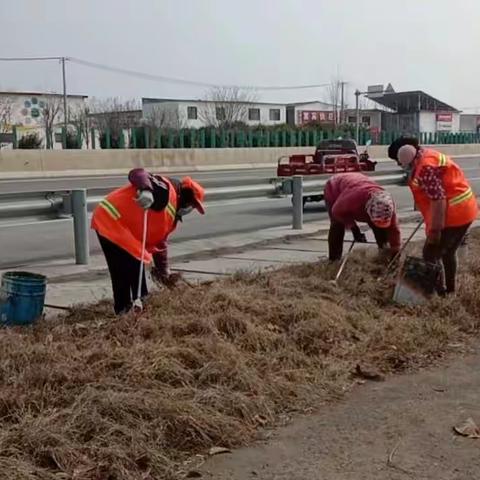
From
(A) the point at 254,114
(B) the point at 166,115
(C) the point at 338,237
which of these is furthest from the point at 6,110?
(C) the point at 338,237

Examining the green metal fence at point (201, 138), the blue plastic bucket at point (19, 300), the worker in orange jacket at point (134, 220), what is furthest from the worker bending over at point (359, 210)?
the green metal fence at point (201, 138)

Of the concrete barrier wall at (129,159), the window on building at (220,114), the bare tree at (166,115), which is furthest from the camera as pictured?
the window on building at (220,114)

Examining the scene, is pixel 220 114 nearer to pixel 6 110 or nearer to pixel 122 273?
pixel 6 110

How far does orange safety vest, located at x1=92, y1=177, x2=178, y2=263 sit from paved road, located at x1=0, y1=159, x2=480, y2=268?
13.7 ft

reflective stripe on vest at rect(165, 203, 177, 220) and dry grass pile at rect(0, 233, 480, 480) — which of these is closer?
dry grass pile at rect(0, 233, 480, 480)

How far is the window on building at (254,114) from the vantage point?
92.1m

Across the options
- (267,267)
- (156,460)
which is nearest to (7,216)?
(267,267)

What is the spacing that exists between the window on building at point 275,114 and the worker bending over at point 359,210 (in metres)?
89.5

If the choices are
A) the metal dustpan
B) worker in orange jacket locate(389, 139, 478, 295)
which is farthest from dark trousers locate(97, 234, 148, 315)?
worker in orange jacket locate(389, 139, 478, 295)

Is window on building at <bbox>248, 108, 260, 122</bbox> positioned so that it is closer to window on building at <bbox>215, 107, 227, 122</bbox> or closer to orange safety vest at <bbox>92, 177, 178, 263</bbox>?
window on building at <bbox>215, 107, 227, 122</bbox>

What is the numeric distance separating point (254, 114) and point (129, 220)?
8868 centimetres

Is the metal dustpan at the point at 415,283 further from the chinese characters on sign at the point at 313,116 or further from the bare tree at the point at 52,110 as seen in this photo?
the chinese characters on sign at the point at 313,116

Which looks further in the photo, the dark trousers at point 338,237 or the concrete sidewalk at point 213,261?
the dark trousers at point 338,237

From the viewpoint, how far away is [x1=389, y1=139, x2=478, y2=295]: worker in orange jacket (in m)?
6.65
